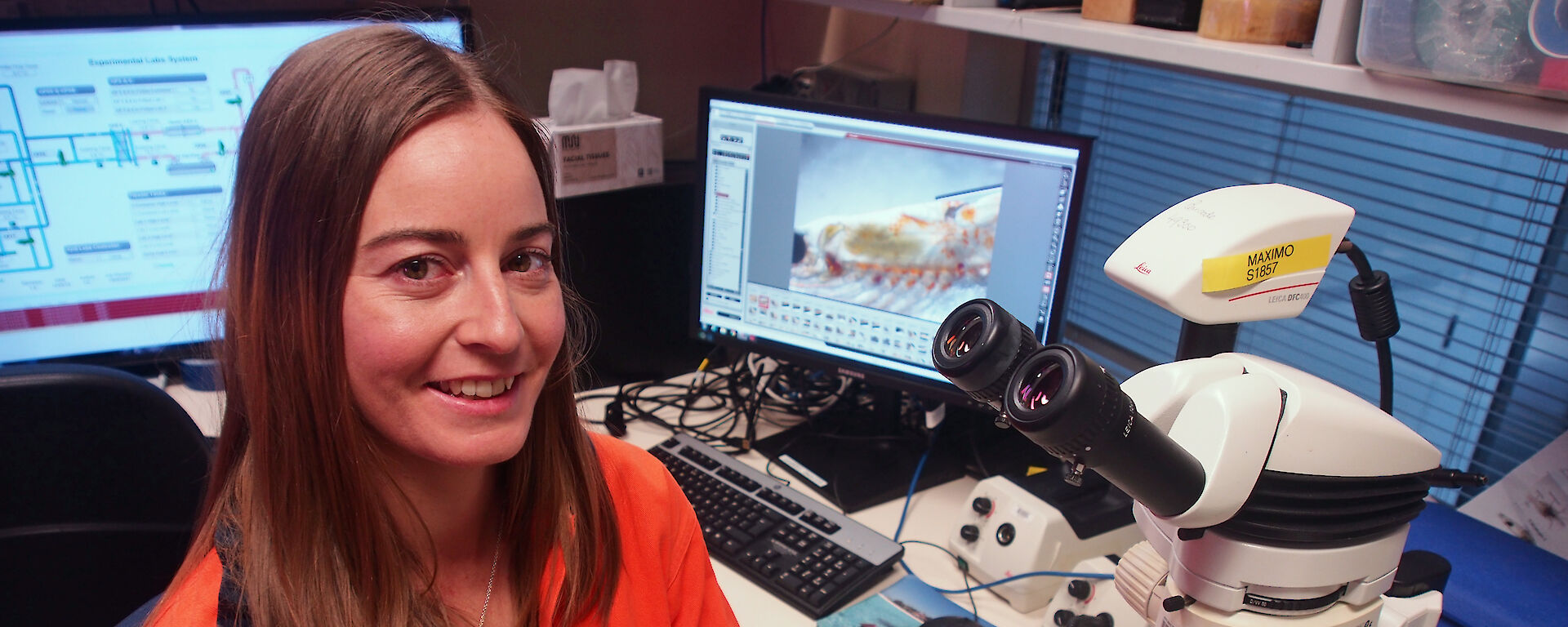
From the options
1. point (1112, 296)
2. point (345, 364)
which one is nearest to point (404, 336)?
point (345, 364)

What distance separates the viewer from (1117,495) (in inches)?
45.8

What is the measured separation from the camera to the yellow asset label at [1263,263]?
24.5 inches

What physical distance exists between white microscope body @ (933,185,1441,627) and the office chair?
85 cm

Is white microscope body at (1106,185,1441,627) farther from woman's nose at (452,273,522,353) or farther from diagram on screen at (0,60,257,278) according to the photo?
diagram on screen at (0,60,257,278)

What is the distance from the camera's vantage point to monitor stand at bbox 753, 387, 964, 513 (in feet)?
4.29

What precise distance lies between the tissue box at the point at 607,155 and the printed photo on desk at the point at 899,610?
76 centimetres

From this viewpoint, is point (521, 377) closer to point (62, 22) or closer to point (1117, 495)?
point (1117, 495)

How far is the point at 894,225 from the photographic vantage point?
1.29m

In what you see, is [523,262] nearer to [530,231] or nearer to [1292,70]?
[530,231]

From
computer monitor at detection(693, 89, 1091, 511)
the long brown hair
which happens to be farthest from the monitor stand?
the long brown hair

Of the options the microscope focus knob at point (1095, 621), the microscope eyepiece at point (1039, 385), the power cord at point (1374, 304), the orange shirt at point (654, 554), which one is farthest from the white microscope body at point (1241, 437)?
the orange shirt at point (654, 554)

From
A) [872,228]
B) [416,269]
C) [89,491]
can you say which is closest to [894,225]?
[872,228]

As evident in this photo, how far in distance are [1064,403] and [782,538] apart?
2.27 ft

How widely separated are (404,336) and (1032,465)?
2.90ft
